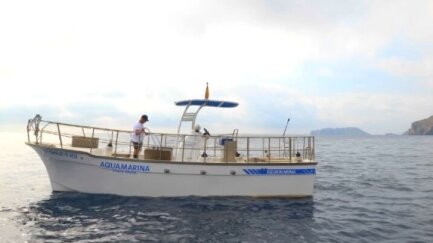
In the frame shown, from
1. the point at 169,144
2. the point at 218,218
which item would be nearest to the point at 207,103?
the point at 169,144

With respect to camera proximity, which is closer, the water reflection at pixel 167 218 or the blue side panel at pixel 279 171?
the water reflection at pixel 167 218

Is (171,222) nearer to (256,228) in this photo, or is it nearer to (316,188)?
(256,228)

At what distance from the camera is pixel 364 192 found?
58.6ft

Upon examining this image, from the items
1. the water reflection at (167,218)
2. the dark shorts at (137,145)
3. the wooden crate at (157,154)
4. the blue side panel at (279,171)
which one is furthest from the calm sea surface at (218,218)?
the dark shorts at (137,145)

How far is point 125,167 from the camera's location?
48.4 feet

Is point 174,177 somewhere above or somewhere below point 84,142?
below

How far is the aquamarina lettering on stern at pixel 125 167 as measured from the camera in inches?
579

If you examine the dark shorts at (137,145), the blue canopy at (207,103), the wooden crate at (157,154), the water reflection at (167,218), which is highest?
the blue canopy at (207,103)

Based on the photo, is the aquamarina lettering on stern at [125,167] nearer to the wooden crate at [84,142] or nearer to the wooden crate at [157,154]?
the wooden crate at [157,154]

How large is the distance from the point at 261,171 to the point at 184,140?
3.66 m

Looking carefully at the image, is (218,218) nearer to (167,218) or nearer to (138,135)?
(167,218)

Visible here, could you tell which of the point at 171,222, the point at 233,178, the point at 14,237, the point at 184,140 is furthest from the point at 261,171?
the point at 14,237

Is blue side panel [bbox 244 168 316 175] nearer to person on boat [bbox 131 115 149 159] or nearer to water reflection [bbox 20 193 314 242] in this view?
water reflection [bbox 20 193 314 242]

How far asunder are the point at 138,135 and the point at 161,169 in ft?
6.17
